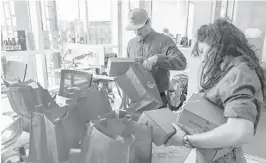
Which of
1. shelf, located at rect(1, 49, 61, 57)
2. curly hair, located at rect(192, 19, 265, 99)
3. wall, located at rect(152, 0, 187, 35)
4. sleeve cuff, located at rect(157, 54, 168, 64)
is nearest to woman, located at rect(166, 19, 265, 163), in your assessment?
curly hair, located at rect(192, 19, 265, 99)

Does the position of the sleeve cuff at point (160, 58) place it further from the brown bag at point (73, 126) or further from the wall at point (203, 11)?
the wall at point (203, 11)

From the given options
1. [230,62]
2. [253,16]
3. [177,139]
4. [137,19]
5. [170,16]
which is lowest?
[177,139]

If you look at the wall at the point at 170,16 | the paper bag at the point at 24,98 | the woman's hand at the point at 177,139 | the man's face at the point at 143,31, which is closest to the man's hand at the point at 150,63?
the man's face at the point at 143,31

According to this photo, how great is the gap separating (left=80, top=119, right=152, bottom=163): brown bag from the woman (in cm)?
17

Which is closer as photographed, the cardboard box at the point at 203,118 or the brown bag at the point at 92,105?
the cardboard box at the point at 203,118

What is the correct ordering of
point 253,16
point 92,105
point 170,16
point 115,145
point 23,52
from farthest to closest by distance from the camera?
point 170,16, point 23,52, point 253,16, point 92,105, point 115,145

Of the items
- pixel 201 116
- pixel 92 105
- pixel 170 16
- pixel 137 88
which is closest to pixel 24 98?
pixel 92 105

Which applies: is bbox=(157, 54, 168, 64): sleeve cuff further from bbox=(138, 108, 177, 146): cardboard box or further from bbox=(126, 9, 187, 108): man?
bbox=(138, 108, 177, 146): cardboard box

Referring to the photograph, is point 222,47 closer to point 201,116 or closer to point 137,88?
point 201,116

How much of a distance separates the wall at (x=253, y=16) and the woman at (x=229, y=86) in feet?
7.58

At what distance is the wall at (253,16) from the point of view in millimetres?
2877

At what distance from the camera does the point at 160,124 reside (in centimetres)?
96

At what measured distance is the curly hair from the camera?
89cm

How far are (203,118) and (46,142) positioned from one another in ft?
2.44
